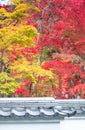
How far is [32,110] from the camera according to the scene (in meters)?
4.15

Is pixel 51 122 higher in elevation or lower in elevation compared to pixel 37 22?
higher

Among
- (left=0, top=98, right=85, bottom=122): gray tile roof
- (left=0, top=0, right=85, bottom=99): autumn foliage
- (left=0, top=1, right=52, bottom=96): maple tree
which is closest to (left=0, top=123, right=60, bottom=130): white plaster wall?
(left=0, top=98, right=85, bottom=122): gray tile roof

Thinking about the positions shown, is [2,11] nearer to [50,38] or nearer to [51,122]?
[50,38]

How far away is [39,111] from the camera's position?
411cm

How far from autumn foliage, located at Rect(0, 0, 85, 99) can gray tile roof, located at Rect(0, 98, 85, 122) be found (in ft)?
19.3

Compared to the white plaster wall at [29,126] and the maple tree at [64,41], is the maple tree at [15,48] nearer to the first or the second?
the maple tree at [64,41]

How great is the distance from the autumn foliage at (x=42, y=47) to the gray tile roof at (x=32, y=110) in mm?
5871

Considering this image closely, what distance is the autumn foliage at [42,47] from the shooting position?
10469 mm

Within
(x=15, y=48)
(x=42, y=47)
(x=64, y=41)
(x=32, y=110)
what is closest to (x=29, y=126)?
(x=32, y=110)

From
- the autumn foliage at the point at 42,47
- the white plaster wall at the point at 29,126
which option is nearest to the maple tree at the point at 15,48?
the autumn foliage at the point at 42,47

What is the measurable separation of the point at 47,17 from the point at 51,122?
32.4 feet

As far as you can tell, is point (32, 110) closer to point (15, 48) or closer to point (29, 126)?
point (29, 126)

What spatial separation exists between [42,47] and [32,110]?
8697 millimetres

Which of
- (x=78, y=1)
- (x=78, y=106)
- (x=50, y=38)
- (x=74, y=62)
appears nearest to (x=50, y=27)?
(x=50, y=38)
